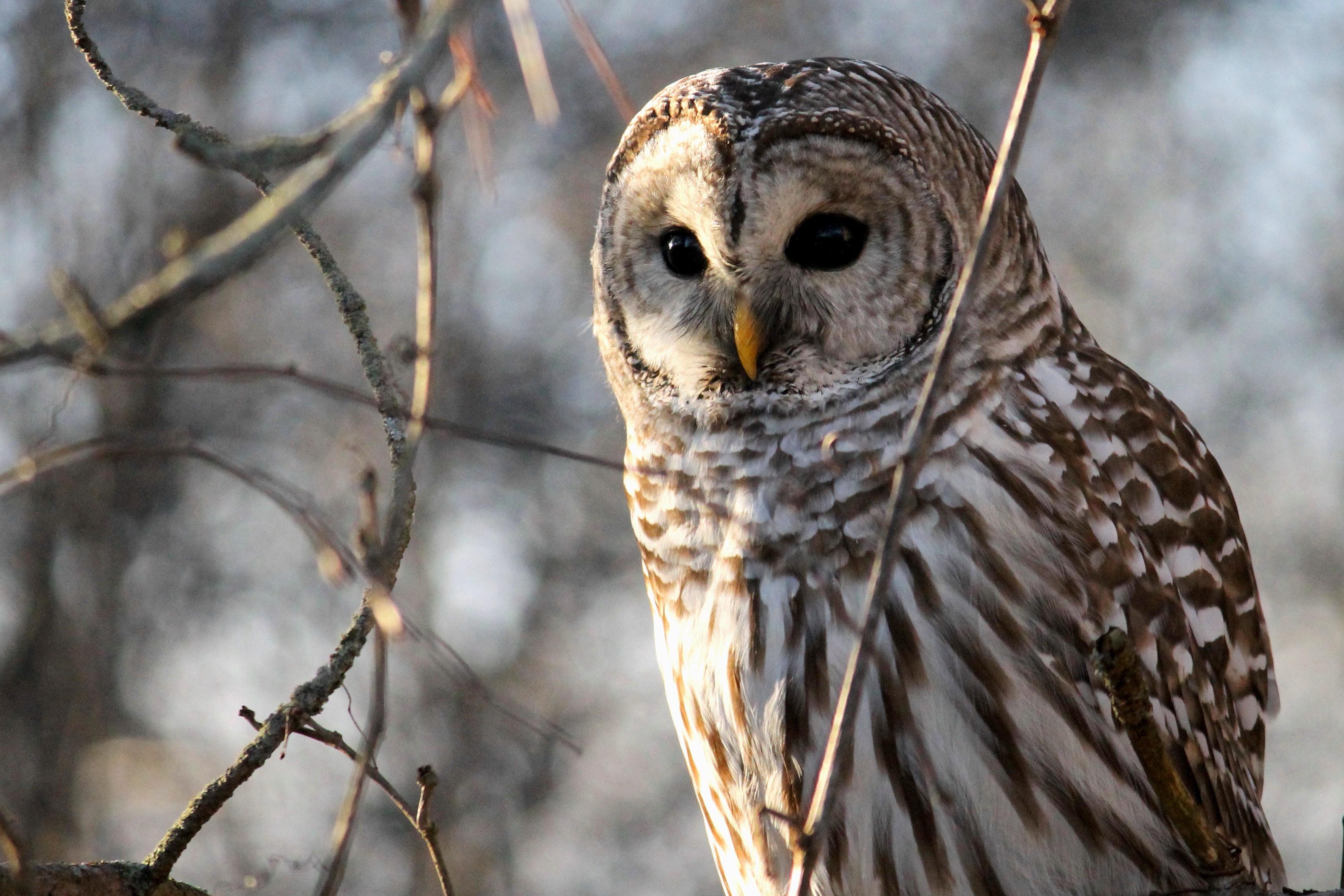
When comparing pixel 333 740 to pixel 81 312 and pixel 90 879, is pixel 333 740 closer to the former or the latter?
pixel 90 879

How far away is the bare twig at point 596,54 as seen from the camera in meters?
2.01

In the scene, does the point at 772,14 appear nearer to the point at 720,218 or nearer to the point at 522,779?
the point at 522,779

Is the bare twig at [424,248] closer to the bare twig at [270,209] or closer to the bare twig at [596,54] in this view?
the bare twig at [270,209]

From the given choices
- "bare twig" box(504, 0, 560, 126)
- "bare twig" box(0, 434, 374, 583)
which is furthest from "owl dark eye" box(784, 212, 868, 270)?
"bare twig" box(0, 434, 374, 583)

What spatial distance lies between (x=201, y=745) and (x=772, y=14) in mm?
7949

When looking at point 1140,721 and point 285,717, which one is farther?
point 285,717

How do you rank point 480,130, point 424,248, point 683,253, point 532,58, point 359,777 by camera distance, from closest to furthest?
point 424,248 < point 359,777 < point 532,58 < point 480,130 < point 683,253

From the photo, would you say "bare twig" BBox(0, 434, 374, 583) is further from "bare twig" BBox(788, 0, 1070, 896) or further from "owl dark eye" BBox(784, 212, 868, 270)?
"owl dark eye" BBox(784, 212, 868, 270)

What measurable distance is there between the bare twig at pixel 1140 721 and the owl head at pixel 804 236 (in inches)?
48.0

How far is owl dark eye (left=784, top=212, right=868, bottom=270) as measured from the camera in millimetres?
2957

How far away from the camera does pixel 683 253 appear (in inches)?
122

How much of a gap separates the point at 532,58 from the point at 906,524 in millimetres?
1325

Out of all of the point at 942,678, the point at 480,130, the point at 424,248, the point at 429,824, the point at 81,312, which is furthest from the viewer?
the point at 942,678

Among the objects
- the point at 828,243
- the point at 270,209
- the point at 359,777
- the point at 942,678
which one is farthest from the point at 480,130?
the point at 942,678
